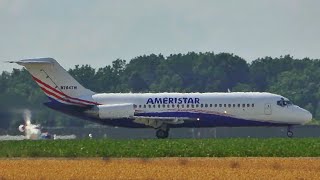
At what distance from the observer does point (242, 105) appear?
8400 centimetres

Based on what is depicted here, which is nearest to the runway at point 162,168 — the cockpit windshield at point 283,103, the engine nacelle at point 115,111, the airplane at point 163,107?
the engine nacelle at point 115,111

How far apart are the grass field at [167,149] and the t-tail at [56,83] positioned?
52.4 ft

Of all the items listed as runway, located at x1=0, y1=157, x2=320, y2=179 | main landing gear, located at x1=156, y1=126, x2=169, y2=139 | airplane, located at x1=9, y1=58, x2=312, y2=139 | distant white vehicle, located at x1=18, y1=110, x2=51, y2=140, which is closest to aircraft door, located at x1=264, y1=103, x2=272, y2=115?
airplane, located at x1=9, y1=58, x2=312, y2=139

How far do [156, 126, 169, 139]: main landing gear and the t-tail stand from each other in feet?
18.0

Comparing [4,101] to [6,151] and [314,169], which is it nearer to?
[6,151]

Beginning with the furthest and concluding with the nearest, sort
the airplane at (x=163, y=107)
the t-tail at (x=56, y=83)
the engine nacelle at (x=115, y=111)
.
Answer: the t-tail at (x=56, y=83) < the engine nacelle at (x=115, y=111) < the airplane at (x=163, y=107)

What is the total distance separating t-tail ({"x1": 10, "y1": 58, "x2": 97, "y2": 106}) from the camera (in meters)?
86.0

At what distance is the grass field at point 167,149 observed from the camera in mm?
58719

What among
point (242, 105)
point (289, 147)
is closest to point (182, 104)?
point (242, 105)

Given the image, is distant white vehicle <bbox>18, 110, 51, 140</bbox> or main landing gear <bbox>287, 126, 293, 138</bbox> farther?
distant white vehicle <bbox>18, 110, 51, 140</bbox>

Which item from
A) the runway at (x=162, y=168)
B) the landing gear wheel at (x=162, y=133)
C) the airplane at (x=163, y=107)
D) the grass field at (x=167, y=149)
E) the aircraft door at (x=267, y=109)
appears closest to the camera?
the runway at (x=162, y=168)

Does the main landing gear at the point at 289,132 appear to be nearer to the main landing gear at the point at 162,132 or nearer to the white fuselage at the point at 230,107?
the white fuselage at the point at 230,107

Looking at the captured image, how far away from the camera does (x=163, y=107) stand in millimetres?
84812

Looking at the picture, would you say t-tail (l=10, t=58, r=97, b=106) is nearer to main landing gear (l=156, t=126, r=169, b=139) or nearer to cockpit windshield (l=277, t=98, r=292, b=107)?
main landing gear (l=156, t=126, r=169, b=139)
